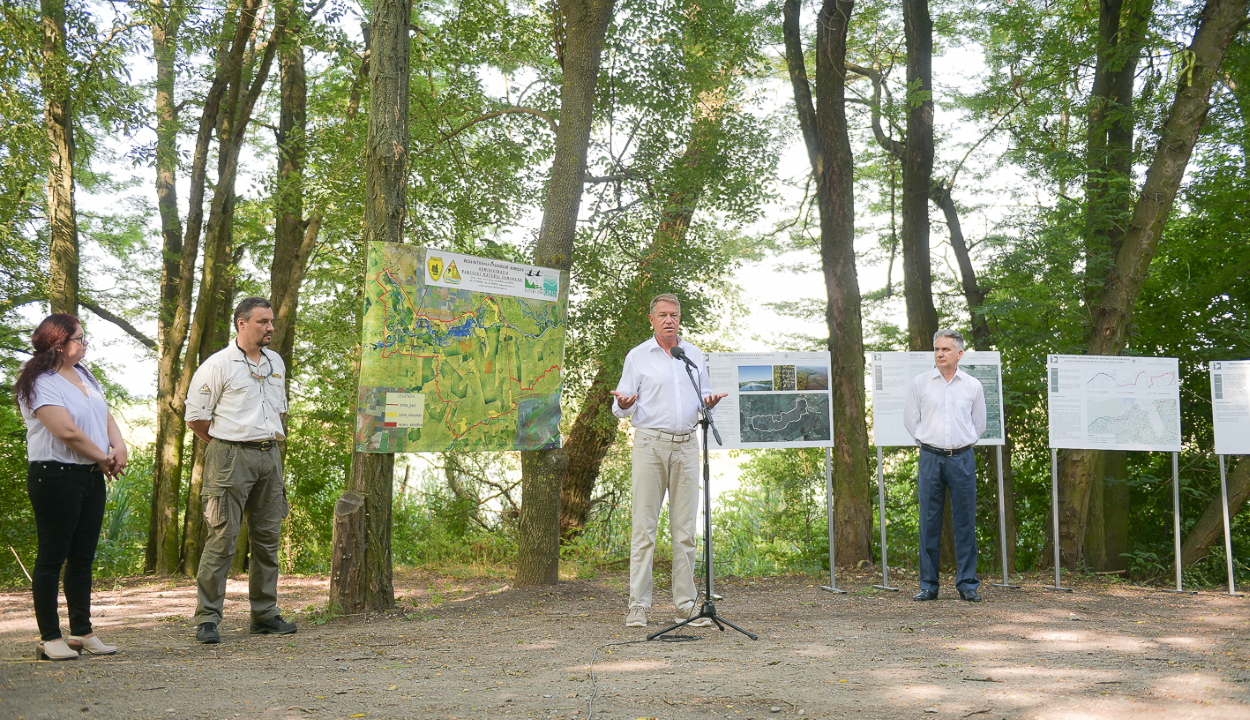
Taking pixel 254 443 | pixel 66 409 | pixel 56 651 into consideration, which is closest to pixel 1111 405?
pixel 254 443

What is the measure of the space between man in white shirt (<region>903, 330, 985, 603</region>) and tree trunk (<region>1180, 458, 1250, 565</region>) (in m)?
3.05

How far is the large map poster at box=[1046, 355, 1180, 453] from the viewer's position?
6746 mm

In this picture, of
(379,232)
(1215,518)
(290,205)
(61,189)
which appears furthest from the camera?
(290,205)

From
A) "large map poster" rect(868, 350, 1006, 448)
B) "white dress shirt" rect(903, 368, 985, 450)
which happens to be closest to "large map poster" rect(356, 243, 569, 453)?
"large map poster" rect(868, 350, 1006, 448)

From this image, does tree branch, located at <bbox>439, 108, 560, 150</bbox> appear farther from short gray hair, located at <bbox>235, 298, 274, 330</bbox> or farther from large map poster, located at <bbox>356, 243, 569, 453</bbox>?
short gray hair, located at <bbox>235, 298, 274, 330</bbox>

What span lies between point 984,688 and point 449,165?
6896mm

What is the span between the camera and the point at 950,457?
5.93 meters

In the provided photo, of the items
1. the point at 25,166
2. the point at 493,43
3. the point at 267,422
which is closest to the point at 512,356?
the point at 267,422

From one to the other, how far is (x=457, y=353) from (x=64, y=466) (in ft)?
7.65

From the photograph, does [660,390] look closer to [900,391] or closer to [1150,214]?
[900,391]

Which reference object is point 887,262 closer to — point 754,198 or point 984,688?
point 754,198

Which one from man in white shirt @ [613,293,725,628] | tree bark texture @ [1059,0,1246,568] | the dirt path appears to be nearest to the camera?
the dirt path

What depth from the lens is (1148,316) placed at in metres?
8.77

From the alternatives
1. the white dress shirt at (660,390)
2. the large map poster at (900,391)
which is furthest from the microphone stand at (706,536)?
the large map poster at (900,391)
